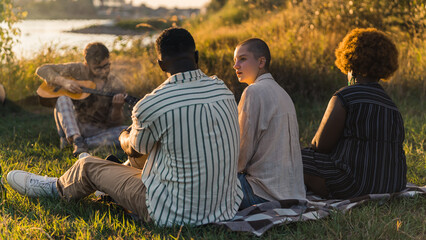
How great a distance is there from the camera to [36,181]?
369 cm

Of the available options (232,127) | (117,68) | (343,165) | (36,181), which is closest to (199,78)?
(232,127)

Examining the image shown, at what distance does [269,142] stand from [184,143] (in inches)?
30.8

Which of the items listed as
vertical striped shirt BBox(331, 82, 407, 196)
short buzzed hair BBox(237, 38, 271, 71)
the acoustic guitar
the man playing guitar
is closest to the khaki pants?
short buzzed hair BBox(237, 38, 271, 71)

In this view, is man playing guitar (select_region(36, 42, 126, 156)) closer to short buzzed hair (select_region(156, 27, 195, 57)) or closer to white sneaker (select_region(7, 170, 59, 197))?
white sneaker (select_region(7, 170, 59, 197))

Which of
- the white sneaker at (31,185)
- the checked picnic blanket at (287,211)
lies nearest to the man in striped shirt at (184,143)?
the checked picnic blanket at (287,211)

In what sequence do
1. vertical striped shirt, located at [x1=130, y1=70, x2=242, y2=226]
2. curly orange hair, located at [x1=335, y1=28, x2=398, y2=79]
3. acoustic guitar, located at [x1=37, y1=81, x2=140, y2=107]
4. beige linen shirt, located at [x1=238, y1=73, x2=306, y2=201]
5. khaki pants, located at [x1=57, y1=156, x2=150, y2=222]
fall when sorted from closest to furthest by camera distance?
vertical striped shirt, located at [x1=130, y1=70, x2=242, y2=226] < khaki pants, located at [x1=57, y1=156, x2=150, y2=222] < beige linen shirt, located at [x1=238, y1=73, x2=306, y2=201] < curly orange hair, located at [x1=335, y1=28, x2=398, y2=79] < acoustic guitar, located at [x1=37, y1=81, x2=140, y2=107]

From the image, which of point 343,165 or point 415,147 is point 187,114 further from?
point 415,147

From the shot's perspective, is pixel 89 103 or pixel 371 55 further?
pixel 89 103

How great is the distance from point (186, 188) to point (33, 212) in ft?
4.07

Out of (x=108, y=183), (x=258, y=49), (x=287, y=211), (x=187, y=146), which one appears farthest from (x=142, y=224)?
(x=258, y=49)

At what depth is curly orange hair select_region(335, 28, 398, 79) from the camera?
3.54 m

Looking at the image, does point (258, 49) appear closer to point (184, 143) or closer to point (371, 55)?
point (371, 55)

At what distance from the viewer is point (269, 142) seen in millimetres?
3330

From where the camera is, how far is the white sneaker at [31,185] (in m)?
3.63
